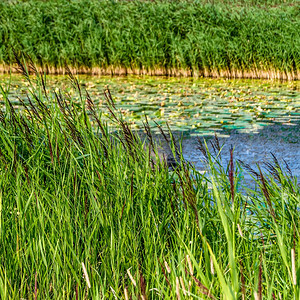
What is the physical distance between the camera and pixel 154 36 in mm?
12484

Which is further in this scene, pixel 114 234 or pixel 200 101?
pixel 200 101

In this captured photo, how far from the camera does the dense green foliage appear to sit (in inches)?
465

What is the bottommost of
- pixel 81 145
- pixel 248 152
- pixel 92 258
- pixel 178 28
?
pixel 248 152

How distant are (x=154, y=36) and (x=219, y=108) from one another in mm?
4578

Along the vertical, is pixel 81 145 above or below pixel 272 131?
above

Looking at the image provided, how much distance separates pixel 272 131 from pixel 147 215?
491cm

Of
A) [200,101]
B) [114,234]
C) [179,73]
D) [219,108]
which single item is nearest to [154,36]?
[179,73]

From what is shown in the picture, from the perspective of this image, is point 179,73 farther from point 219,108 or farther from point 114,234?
point 114,234

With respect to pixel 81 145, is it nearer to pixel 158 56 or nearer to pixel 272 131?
pixel 272 131

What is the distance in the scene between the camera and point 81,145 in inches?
107

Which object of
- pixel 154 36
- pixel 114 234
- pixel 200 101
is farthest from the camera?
pixel 154 36

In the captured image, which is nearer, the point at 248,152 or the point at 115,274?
the point at 115,274

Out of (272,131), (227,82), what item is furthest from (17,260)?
(227,82)

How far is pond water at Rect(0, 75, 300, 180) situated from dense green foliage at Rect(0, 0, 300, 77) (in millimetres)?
506
